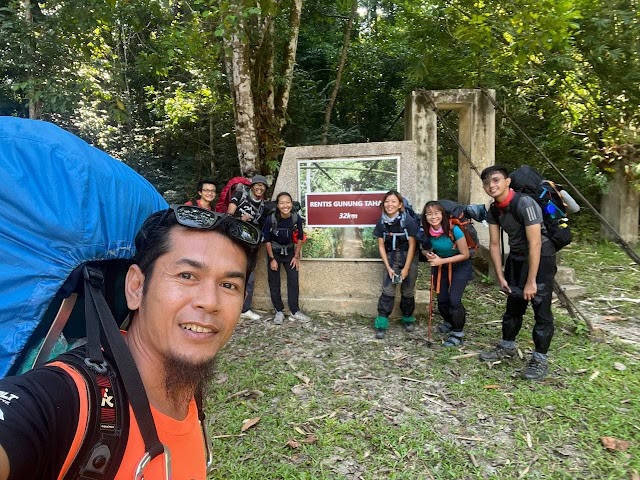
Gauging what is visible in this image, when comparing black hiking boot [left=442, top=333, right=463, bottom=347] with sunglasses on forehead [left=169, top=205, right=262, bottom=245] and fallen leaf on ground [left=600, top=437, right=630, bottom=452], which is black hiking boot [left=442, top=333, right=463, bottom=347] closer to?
fallen leaf on ground [left=600, top=437, right=630, bottom=452]

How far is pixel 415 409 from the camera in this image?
3844mm

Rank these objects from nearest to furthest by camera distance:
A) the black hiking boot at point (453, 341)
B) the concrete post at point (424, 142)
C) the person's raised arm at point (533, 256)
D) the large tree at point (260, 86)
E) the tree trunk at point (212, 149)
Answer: the person's raised arm at point (533, 256) → the black hiking boot at point (453, 341) → the large tree at point (260, 86) → the concrete post at point (424, 142) → the tree trunk at point (212, 149)

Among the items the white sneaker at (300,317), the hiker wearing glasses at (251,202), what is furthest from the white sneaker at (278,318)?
the hiker wearing glasses at (251,202)

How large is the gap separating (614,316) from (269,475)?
17.9 feet

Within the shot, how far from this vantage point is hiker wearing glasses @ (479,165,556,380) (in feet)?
13.5

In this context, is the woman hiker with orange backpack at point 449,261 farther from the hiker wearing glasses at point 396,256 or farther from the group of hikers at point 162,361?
the group of hikers at point 162,361

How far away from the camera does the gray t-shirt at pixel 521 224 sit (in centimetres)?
409

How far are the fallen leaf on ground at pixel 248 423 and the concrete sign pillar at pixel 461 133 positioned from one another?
192 inches

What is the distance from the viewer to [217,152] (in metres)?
13.6

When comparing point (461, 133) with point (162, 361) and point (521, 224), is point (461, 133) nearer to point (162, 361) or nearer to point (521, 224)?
point (521, 224)

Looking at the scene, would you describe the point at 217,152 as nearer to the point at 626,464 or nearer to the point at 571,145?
the point at 571,145

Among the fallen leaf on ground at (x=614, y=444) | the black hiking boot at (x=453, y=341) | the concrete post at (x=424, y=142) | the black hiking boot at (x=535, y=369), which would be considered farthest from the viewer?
the concrete post at (x=424, y=142)

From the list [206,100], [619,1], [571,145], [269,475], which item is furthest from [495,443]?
Answer: [206,100]

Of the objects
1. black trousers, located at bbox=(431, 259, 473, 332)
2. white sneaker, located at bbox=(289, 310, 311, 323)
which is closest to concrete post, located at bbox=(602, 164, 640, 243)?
black trousers, located at bbox=(431, 259, 473, 332)
